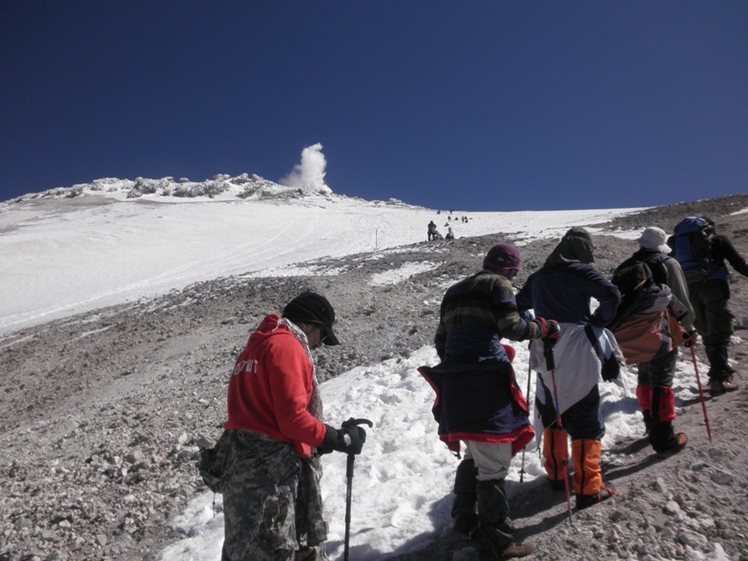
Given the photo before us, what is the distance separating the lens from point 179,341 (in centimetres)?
1041

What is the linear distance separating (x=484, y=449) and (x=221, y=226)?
44842mm

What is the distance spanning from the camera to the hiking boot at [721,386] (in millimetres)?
5098

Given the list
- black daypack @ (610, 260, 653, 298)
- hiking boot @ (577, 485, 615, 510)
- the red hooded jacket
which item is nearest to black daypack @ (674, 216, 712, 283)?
black daypack @ (610, 260, 653, 298)

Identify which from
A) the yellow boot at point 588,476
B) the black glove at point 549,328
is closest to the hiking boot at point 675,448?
the yellow boot at point 588,476

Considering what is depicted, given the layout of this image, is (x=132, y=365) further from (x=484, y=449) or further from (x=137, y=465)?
(x=484, y=449)

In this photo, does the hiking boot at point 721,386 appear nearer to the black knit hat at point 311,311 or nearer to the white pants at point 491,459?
the white pants at point 491,459

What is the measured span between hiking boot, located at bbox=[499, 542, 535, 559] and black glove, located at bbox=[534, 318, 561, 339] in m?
1.34

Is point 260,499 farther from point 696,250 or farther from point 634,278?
point 696,250

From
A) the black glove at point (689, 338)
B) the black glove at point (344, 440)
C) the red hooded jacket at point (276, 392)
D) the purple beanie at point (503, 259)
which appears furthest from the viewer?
the black glove at point (689, 338)

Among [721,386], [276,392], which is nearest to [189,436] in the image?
[276,392]

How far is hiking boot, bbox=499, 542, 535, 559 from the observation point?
3098 mm

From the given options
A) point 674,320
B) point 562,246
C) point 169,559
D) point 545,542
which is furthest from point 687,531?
point 169,559

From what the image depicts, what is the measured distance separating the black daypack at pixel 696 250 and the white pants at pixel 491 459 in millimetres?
3644

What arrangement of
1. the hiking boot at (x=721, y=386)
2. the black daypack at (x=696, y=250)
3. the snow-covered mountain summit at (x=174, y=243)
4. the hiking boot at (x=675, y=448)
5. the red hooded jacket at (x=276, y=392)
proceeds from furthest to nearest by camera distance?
the snow-covered mountain summit at (x=174, y=243) → the black daypack at (x=696, y=250) → the hiking boot at (x=721, y=386) → the hiking boot at (x=675, y=448) → the red hooded jacket at (x=276, y=392)
